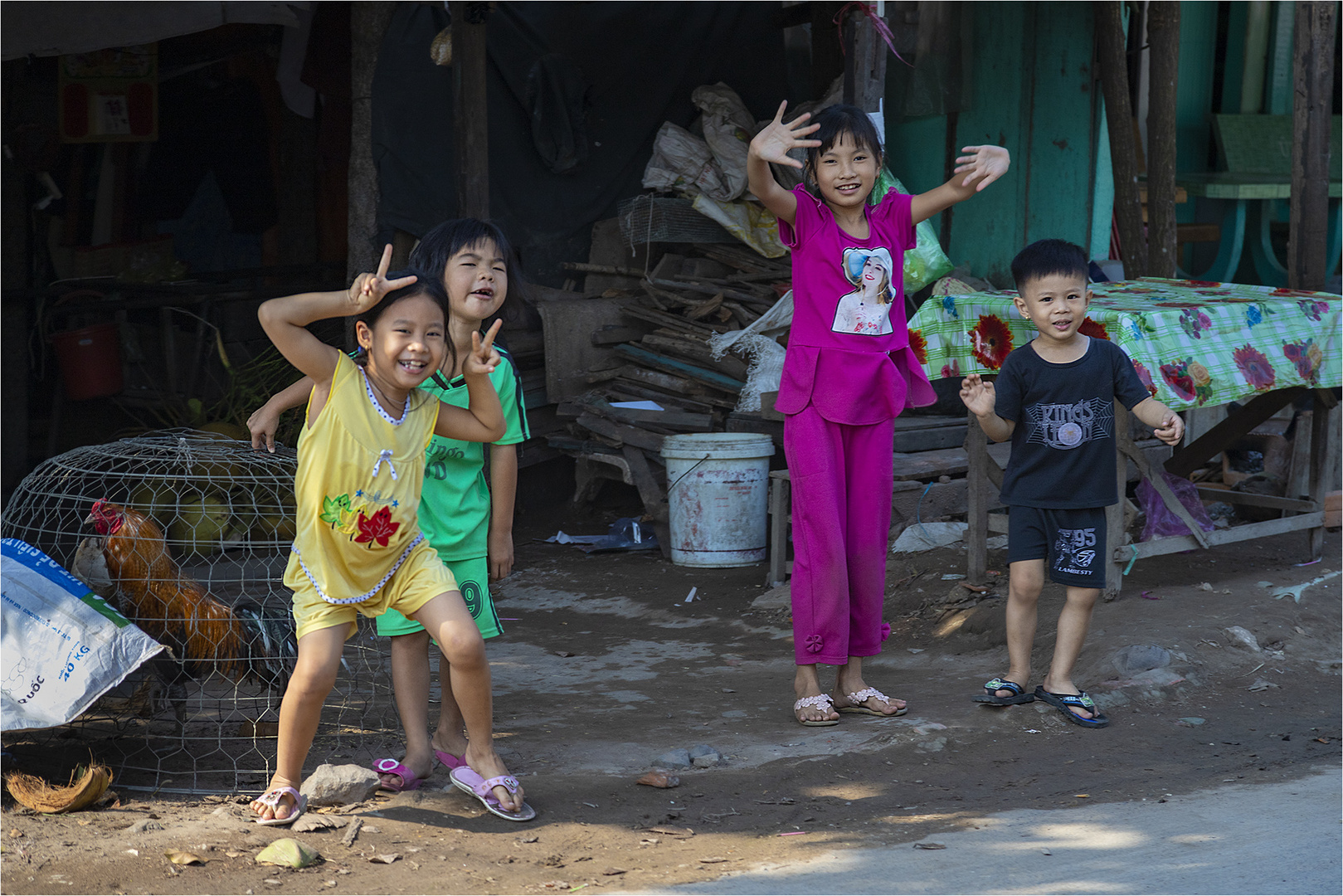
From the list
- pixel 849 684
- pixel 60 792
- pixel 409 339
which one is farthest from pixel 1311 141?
pixel 60 792

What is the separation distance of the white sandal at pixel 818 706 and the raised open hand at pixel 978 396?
1.09 metres

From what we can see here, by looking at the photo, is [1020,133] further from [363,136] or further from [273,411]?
[273,411]

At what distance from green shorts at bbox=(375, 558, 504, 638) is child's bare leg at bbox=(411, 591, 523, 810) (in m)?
0.16

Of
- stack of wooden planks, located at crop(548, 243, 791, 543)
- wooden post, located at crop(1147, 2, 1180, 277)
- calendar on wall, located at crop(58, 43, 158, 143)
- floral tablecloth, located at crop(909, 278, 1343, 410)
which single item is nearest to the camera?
floral tablecloth, located at crop(909, 278, 1343, 410)

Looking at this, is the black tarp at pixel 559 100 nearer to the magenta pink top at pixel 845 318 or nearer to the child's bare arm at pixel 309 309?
the magenta pink top at pixel 845 318

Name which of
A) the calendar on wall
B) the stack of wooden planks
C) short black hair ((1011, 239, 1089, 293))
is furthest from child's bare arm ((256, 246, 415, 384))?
the calendar on wall

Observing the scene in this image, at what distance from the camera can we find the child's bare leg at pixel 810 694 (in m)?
4.10

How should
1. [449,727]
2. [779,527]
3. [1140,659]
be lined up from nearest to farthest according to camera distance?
[449,727]
[1140,659]
[779,527]

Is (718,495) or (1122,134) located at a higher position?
(1122,134)

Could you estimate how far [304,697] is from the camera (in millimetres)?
3037

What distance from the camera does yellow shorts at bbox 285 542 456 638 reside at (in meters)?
3.09

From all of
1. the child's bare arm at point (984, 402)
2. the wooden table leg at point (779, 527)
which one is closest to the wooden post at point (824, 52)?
the wooden table leg at point (779, 527)

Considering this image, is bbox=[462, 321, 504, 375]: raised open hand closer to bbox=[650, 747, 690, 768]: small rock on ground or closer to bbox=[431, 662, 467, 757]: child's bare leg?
bbox=[431, 662, 467, 757]: child's bare leg

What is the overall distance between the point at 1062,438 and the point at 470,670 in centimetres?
213
